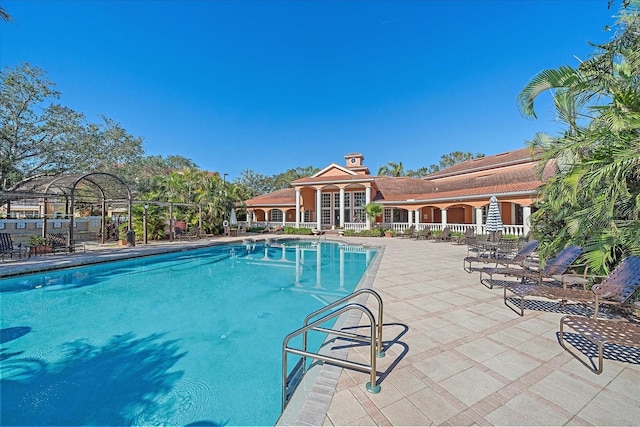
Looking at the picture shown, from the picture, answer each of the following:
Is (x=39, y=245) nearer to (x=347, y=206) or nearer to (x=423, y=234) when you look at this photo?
(x=423, y=234)

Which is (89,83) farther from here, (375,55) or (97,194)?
(375,55)

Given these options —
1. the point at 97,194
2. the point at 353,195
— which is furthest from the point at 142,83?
the point at 353,195

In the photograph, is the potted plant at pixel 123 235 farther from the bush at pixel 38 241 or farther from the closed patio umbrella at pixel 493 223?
the closed patio umbrella at pixel 493 223

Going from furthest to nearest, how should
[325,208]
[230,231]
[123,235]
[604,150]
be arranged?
[325,208] → [230,231] → [123,235] → [604,150]

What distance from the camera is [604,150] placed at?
15.5ft

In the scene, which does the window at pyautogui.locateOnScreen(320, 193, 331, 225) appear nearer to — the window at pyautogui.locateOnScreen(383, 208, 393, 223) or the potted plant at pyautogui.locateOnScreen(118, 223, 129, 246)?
the window at pyautogui.locateOnScreen(383, 208, 393, 223)

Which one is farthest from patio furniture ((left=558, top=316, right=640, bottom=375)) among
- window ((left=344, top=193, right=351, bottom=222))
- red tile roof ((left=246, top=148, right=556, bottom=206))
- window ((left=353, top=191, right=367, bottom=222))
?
window ((left=344, top=193, right=351, bottom=222))

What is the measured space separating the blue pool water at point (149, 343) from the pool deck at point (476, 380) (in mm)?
1429

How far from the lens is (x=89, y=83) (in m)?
17.0

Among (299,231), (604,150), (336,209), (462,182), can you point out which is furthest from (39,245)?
(462,182)

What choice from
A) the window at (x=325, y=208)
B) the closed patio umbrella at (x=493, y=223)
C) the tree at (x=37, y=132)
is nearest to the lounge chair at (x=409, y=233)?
the closed patio umbrella at (x=493, y=223)

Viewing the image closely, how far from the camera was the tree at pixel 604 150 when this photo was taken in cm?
455

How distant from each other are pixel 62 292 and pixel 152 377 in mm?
6836

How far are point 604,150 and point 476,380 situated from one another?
4798mm
